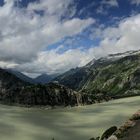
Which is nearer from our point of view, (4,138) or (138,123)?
(138,123)

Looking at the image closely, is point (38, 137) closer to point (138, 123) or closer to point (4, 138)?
point (4, 138)

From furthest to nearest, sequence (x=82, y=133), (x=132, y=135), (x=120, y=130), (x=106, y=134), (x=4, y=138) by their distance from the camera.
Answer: (x=82, y=133) → (x=4, y=138) → (x=106, y=134) → (x=120, y=130) → (x=132, y=135)

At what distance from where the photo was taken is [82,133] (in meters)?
123

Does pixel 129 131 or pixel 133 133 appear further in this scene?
pixel 129 131

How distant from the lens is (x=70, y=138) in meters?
113

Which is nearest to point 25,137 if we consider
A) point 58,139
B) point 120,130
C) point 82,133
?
point 58,139

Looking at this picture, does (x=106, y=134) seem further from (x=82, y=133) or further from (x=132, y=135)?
(x=82, y=133)

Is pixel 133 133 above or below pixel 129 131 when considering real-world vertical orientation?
below

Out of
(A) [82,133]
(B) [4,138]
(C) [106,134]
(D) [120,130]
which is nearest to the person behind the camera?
(D) [120,130]

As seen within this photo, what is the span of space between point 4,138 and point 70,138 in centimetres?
2218

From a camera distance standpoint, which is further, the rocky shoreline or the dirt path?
the rocky shoreline

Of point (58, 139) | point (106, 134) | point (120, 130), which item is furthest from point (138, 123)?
point (58, 139)

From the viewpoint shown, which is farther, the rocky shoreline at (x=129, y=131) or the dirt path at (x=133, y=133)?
the rocky shoreline at (x=129, y=131)

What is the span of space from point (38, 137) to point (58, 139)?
7627 millimetres
